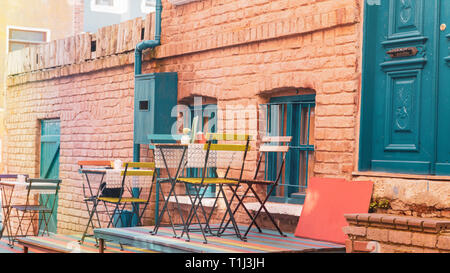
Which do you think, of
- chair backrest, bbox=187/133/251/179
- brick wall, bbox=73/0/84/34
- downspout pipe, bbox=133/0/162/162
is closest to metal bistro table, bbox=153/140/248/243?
chair backrest, bbox=187/133/251/179

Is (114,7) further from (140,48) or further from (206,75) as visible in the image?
(206,75)

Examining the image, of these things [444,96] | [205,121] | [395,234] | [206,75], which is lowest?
[395,234]

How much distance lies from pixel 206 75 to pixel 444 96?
11.8 feet

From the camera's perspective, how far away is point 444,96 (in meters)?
6.38

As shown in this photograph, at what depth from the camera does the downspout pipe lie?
1009 centimetres

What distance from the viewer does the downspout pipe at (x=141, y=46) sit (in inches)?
397

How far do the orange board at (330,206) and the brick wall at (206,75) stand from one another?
16cm

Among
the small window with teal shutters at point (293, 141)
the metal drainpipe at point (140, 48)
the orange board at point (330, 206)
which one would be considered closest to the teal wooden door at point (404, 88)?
the orange board at point (330, 206)

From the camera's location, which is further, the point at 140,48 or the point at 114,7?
the point at 114,7

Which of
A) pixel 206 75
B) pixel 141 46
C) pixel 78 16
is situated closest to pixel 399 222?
pixel 206 75

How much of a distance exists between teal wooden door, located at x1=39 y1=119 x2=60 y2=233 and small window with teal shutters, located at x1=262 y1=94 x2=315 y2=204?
6048 mm

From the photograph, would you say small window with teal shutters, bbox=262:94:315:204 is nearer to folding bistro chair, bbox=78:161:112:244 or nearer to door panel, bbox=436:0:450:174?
door panel, bbox=436:0:450:174

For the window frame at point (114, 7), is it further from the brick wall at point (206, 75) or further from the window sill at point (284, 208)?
the window sill at point (284, 208)
